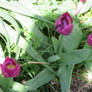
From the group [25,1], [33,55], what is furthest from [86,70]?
[25,1]

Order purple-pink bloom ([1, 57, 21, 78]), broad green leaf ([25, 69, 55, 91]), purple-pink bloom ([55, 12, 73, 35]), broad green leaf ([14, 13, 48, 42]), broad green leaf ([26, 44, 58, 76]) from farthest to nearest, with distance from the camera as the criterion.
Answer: broad green leaf ([14, 13, 48, 42]), broad green leaf ([26, 44, 58, 76]), broad green leaf ([25, 69, 55, 91]), purple-pink bloom ([55, 12, 73, 35]), purple-pink bloom ([1, 57, 21, 78])

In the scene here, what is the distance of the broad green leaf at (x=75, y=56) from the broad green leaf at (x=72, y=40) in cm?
8

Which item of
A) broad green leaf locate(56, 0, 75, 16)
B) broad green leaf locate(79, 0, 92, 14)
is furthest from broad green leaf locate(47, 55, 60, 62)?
broad green leaf locate(79, 0, 92, 14)

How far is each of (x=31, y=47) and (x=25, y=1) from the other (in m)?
0.45

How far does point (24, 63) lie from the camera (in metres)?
1.30

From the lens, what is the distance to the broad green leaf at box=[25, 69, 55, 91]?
1250 mm

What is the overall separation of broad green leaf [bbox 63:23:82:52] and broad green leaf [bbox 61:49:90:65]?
84 mm

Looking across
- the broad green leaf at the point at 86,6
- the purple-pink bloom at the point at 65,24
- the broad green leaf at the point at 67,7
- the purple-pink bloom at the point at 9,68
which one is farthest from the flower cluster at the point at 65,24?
the broad green leaf at the point at 86,6

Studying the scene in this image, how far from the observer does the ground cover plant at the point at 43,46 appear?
1256 millimetres

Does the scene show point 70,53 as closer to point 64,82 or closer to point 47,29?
point 64,82

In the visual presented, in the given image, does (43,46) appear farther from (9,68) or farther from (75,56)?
(9,68)

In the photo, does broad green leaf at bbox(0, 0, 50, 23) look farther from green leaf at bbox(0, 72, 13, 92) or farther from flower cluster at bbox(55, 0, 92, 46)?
green leaf at bbox(0, 72, 13, 92)

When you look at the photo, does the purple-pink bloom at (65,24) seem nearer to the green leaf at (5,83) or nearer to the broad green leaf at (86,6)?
the green leaf at (5,83)

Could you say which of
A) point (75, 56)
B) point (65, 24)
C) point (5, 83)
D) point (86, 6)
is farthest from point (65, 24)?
point (86, 6)
